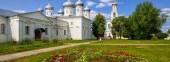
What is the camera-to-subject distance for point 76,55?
1229cm

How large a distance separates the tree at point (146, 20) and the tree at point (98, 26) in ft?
46.1

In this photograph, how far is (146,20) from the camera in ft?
183

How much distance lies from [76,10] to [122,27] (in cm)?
1546

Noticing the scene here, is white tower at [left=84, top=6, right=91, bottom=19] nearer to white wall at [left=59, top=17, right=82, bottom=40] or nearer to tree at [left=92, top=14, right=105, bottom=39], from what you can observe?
tree at [left=92, top=14, right=105, bottom=39]

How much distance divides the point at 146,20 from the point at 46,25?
22.2m

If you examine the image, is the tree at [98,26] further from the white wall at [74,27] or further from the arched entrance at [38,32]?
the arched entrance at [38,32]

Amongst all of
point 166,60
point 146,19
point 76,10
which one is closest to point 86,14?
point 76,10

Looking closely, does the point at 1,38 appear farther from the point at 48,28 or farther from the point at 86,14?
the point at 86,14

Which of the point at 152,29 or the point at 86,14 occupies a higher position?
the point at 86,14

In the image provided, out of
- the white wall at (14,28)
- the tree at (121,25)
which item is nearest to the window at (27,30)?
the white wall at (14,28)

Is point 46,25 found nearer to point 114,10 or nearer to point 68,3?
point 68,3

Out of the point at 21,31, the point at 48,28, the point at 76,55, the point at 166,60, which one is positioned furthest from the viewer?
the point at 48,28

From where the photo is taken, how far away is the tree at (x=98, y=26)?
71062mm

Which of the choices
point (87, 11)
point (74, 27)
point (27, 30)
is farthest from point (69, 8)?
point (27, 30)
